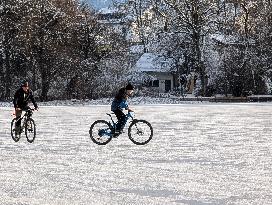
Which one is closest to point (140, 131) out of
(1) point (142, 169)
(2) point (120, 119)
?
(2) point (120, 119)

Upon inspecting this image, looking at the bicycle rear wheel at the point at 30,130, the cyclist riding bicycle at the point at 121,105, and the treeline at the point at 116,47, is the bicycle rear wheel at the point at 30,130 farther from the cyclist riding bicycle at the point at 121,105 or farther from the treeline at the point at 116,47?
the treeline at the point at 116,47

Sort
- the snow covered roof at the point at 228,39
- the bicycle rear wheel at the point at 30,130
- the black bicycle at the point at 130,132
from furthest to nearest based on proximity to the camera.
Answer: the snow covered roof at the point at 228,39
the bicycle rear wheel at the point at 30,130
the black bicycle at the point at 130,132

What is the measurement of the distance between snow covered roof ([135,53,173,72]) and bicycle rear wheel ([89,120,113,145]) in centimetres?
4279

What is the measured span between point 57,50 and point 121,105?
121 ft

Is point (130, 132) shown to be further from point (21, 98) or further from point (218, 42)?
point (218, 42)

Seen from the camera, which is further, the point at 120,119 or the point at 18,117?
the point at 18,117

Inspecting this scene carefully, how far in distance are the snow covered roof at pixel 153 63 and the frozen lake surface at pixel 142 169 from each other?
4064 centimetres

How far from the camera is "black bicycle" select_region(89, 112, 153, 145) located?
1616 cm

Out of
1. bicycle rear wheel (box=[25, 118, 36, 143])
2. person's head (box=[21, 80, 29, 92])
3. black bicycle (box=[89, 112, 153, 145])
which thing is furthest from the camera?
person's head (box=[21, 80, 29, 92])

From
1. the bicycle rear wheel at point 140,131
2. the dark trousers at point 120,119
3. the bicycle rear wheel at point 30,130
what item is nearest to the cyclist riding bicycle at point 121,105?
the dark trousers at point 120,119

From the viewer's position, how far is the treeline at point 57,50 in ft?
165

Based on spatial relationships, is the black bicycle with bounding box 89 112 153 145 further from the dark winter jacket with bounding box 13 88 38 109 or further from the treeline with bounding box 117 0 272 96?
the treeline with bounding box 117 0 272 96

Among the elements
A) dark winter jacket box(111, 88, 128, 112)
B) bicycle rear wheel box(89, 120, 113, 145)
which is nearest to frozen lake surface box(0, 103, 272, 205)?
bicycle rear wheel box(89, 120, 113, 145)

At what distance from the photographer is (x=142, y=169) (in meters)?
11.7
